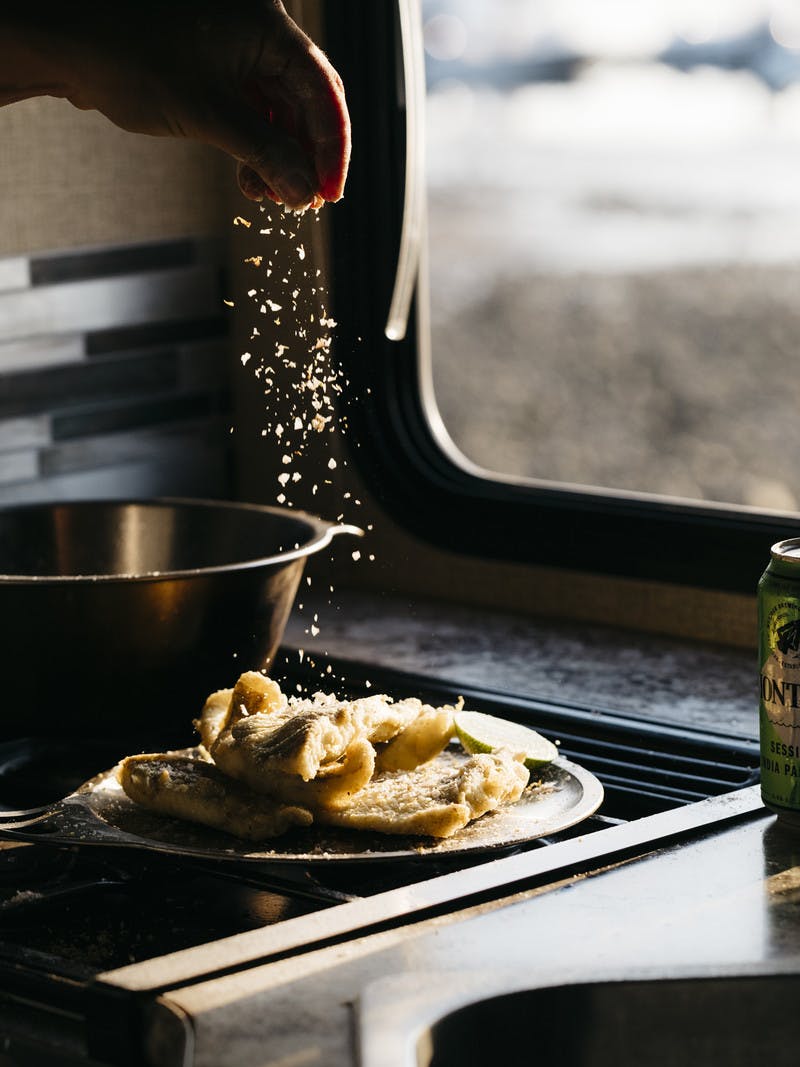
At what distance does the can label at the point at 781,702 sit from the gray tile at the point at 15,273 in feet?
4.06

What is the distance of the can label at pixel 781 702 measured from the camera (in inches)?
44.3

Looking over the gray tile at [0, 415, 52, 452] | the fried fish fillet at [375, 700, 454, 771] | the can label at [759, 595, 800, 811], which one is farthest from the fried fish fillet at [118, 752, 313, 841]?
the gray tile at [0, 415, 52, 452]

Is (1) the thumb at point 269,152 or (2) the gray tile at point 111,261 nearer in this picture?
(1) the thumb at point 269,152

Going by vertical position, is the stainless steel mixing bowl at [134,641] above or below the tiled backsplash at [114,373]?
below

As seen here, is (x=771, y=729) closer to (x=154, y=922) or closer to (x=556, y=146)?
(x=154, y=922)

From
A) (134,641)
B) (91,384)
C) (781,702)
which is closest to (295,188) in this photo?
(134,641)

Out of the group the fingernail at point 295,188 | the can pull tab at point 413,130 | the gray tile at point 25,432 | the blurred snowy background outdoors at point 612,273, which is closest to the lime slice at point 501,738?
the fingernail at point 295,188

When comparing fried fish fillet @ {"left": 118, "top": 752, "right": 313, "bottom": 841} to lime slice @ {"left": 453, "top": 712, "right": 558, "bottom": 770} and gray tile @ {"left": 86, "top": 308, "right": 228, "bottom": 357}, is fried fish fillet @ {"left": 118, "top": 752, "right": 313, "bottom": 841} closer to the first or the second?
lime slice @ {"left": 453, "top": 712, "right": 558, "bottom": 770}

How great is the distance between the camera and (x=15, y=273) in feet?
6.99

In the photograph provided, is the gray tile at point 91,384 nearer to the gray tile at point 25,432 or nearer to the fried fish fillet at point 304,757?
the gray tile at point 25,432

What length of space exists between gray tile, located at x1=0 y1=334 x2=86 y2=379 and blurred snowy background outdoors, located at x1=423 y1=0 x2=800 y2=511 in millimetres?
7627

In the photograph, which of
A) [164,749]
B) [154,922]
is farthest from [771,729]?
[164,749]

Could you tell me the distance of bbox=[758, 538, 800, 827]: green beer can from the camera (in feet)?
3.68

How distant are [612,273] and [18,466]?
9.46 m
